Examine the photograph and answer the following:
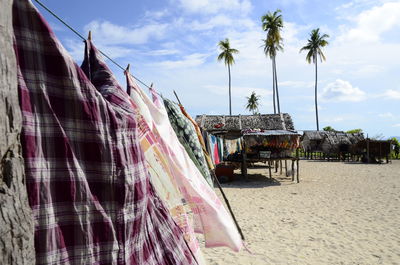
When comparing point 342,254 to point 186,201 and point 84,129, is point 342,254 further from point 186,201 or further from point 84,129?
point 84,129

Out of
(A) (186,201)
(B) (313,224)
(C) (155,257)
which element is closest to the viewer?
(C) (155,257)

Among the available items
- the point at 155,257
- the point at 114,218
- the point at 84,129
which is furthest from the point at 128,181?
the point at 155,257

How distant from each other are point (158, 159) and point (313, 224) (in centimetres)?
508

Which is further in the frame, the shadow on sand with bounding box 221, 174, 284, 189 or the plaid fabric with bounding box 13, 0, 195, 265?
the shadow on sand with bounding box 221, 174, 284, 189

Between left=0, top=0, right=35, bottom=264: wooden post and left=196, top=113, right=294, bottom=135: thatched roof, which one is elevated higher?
left=196, top=113, right=294, bottom=135: thatched roof

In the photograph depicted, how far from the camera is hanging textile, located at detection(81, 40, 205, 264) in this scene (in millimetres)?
1407

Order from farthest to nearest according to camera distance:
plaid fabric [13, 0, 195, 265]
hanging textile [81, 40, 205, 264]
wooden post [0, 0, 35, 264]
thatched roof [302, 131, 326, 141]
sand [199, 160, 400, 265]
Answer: thatched roof [302, 131, 326, 141], sand [199, 160, 400, 265], hanging textile [81, 40, 205, 264], plaid fabric [13, 0, 195, 265], wooden post [0, 0, 35, 264]

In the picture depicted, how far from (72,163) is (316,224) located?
19.2 feet

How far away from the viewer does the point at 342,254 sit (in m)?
4.33

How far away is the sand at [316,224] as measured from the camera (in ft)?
13.9

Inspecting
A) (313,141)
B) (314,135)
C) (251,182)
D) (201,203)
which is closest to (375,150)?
(314,135)

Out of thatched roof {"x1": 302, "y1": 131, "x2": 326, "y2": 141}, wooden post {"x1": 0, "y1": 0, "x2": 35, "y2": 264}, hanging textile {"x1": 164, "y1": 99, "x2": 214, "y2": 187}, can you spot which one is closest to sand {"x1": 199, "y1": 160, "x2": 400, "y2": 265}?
hanging textile {"x1": 164, "y1": 99, "x2": 214, "y2": 187}

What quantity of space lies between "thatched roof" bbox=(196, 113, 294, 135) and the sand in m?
9.23

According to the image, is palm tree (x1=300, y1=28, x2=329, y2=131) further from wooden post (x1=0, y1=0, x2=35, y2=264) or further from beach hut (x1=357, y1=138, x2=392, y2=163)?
wooden post (x1=0, y1=0, x2=35, y2=264)
